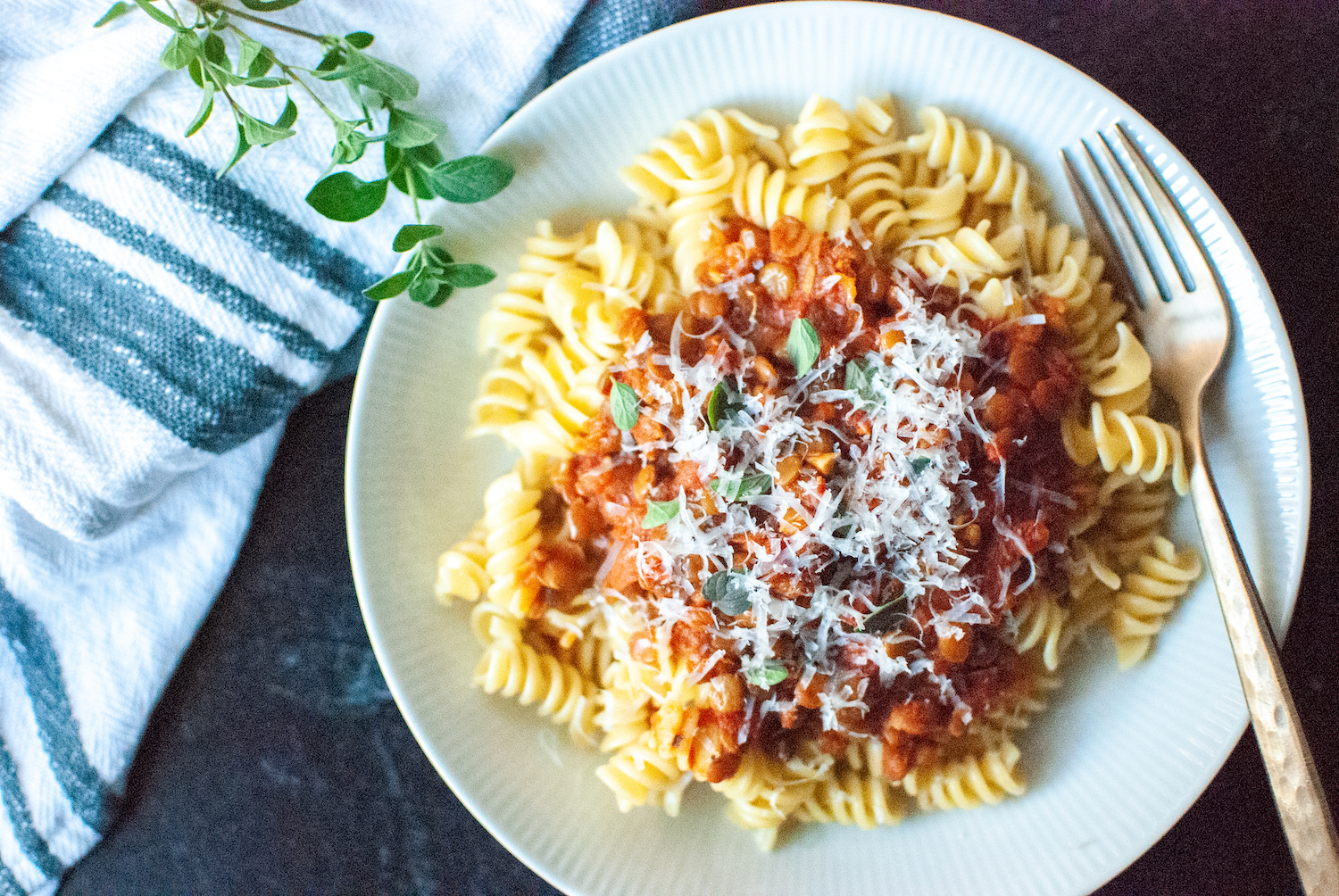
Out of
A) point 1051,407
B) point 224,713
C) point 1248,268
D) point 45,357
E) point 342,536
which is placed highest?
point 1248,268

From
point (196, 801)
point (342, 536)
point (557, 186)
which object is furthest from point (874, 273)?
point (196, 801)

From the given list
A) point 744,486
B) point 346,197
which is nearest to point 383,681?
point 744,486

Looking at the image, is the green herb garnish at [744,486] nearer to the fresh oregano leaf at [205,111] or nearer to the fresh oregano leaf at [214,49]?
the fresh oregano leaf at [205,111]

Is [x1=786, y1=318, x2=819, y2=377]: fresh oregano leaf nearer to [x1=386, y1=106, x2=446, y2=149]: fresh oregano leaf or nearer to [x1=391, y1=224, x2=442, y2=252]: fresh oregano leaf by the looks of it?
[x1=391, y1=224, x2=442, y2=252]: fresh oregano leaf

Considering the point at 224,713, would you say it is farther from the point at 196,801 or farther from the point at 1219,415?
the point at 1219,415

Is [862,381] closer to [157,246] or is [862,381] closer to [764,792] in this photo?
[764,792]

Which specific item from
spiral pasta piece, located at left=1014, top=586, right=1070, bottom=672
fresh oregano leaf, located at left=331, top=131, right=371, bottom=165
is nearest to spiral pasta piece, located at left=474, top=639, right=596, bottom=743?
spiral pasta piece, located at left=1014, top=586, right=1070, bottom=672
